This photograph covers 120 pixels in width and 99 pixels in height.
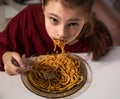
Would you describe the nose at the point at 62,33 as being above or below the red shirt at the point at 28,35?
below

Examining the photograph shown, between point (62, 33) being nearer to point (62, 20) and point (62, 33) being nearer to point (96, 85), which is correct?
point (62, 20)

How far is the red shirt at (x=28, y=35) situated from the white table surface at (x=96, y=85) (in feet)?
0.46

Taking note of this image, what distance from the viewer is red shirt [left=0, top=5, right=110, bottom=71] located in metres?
1.18

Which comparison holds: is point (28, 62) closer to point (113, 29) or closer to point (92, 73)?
point (92, 73)

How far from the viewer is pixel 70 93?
969mm

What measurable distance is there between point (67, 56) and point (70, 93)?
0.63ft

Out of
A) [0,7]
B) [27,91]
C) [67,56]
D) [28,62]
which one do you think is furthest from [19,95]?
[0,7]

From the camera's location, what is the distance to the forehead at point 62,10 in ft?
2.98

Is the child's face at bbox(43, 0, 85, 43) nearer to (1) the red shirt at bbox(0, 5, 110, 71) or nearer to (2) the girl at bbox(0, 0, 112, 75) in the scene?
(2) the girl at bbox(0, 0, 112, 75)

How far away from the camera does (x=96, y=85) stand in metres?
1.04

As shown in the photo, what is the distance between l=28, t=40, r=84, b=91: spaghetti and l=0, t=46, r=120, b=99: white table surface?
0.05 meters

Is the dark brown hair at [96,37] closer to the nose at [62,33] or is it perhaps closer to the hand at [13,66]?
the nose at [62,33]

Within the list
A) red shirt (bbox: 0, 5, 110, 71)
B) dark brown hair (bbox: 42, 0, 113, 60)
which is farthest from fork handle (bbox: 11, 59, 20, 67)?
dark brown hair (bbox: 42, 0, 113, 60)

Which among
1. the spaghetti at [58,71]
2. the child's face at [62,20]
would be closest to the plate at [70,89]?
the spaghetti at [58,71]
